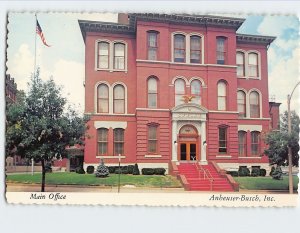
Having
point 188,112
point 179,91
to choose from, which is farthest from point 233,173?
point 179,91

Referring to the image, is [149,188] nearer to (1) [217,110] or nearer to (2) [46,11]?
(1) [217,110]

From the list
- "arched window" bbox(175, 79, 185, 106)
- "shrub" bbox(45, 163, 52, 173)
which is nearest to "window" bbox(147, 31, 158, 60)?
"arched window" bbox(175, 79, 185, 106)

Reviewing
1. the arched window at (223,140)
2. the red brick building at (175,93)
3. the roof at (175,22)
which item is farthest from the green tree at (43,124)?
the arched window at (223,140)

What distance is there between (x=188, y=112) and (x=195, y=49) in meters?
2.58

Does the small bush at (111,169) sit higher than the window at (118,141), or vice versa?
the window at (118,141)

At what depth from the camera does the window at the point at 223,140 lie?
51.4 feet

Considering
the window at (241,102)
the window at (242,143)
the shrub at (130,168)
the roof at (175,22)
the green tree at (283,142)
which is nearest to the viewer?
the green tree at (283,142)

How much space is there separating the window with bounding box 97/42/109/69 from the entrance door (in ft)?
14.0

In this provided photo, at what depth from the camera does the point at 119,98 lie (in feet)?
53.7

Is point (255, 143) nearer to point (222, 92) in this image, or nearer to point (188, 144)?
point (222, 92)

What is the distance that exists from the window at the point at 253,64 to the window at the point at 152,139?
4218 mm

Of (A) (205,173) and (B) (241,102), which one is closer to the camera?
(A) (205,173)

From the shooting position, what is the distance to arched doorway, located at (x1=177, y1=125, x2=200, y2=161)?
15.6m

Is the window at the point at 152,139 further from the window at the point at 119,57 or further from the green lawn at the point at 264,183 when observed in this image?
the green lawn at the point at 264,183
